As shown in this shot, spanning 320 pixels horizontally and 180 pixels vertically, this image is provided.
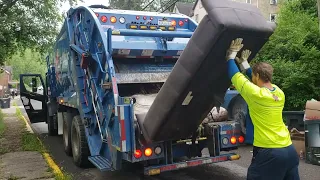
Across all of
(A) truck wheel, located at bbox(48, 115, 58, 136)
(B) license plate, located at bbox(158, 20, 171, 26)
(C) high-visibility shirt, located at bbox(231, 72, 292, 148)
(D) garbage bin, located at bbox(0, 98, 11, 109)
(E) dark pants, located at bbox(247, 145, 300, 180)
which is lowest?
(D) garbage bin, located at bbox(0, 98, 11, 109)

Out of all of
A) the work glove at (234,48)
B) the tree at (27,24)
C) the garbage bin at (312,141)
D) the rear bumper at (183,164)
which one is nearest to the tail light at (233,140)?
the rear bumper at (183,164)

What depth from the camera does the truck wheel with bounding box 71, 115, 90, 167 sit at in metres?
6.29

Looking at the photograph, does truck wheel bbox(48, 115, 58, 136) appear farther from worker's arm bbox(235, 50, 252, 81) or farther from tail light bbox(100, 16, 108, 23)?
worker's arm bbox(235, 50, 252, 81)

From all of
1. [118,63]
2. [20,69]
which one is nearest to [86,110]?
[118,63]

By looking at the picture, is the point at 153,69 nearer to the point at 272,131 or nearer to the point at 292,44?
the point at 272,131

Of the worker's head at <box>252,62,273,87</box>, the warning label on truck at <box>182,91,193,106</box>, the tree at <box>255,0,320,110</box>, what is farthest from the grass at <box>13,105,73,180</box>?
the tree at <box>255,0,320,110</box>

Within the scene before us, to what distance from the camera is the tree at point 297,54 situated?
10.6m

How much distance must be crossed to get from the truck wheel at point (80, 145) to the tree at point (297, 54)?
22.0 feet

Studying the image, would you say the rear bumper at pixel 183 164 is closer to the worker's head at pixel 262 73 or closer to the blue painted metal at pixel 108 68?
the blue painted metal at pixel 108 68

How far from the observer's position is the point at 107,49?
517 centimetres

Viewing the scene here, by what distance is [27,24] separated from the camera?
539 inches

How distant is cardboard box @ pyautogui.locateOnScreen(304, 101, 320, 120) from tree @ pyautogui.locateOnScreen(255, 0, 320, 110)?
3612mm

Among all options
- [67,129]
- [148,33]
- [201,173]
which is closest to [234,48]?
[148,33]

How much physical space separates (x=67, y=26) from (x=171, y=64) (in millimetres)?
2341
